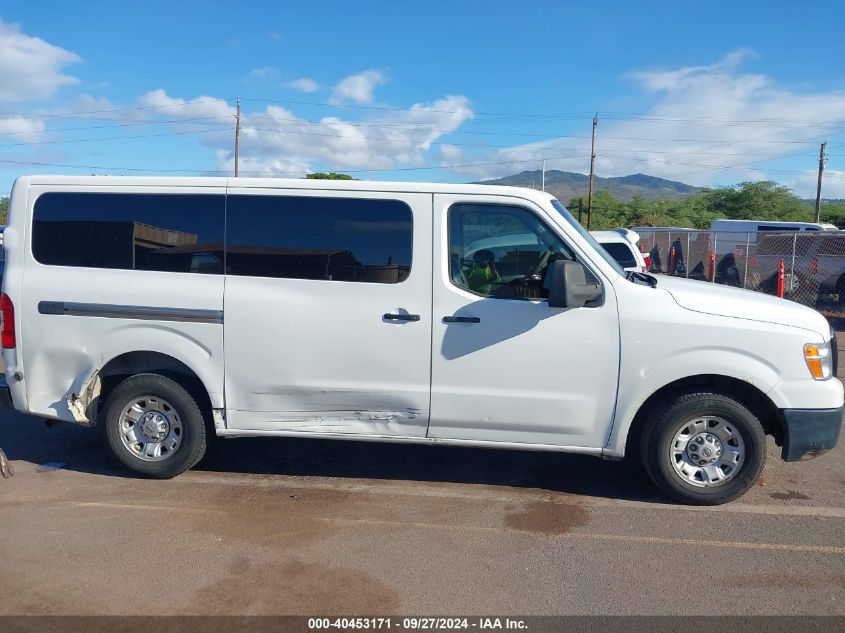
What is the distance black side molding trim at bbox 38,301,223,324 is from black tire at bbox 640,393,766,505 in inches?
122

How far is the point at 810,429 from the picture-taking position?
16.6 ft

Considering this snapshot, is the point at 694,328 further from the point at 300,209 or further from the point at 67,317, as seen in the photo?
the point at 67,317

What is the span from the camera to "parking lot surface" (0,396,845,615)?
13.1 ft

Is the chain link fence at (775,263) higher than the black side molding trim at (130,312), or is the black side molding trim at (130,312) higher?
the chain link fence at (775,263)

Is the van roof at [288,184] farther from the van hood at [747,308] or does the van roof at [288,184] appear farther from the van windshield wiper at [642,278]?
the van hood at [747,308]

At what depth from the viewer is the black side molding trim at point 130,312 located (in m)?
5.38

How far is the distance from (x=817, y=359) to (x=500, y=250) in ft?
7.20

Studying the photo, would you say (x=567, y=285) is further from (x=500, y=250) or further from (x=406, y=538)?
(x=406, y=538)

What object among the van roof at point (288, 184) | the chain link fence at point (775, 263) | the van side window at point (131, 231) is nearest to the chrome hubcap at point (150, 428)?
the van side window at point (131, 231)

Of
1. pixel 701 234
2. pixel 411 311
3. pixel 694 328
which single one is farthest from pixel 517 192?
pixel 701 234

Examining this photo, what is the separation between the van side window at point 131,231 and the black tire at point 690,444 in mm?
3221

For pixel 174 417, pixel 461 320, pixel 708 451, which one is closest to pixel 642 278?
pixel 708 451

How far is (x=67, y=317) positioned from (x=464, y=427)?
2961mm

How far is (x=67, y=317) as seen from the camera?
5.54 meters
